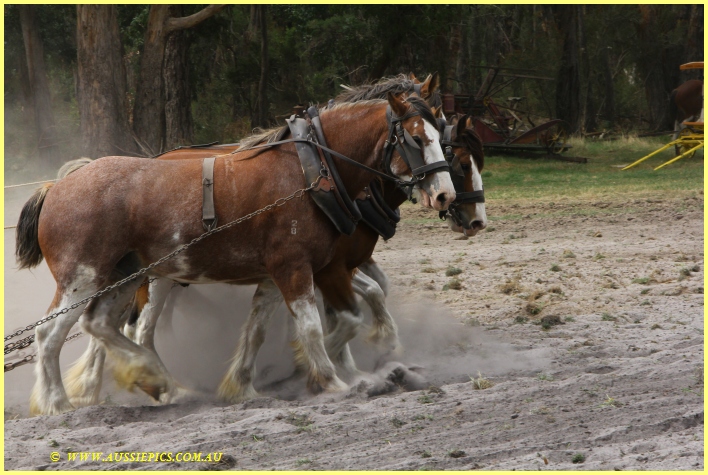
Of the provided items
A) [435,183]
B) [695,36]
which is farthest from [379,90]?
[695,36]

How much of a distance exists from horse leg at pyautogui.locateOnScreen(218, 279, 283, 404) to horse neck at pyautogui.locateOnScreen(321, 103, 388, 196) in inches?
36.3

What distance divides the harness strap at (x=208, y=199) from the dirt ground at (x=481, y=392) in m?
1.16

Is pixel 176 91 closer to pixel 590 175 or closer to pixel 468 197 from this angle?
pixel 590 175

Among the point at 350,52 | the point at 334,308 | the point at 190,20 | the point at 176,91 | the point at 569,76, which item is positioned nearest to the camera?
the point at 334,308

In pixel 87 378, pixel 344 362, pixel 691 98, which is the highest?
pixel 691 98

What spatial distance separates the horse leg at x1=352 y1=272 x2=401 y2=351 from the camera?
6664mm

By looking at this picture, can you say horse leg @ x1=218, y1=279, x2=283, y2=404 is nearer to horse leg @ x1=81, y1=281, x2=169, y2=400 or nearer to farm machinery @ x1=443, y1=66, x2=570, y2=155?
horse leg @ x1=81, y1=281, x2=169, y2=400

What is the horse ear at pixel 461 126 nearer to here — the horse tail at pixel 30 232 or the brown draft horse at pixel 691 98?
the horse tail at pixel 30 232

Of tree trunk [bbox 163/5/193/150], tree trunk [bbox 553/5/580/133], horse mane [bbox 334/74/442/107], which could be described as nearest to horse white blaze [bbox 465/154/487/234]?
horse mane [bbox 334/74/442/107]

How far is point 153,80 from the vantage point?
14422 millimetres

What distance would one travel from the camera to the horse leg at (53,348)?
519 centimetres

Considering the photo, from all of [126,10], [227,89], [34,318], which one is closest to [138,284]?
[34,318]

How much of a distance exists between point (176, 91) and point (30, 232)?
9.45 metres

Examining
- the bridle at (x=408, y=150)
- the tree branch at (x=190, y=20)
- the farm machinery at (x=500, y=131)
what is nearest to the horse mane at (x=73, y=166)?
the bridle at (x=408, y=150)
